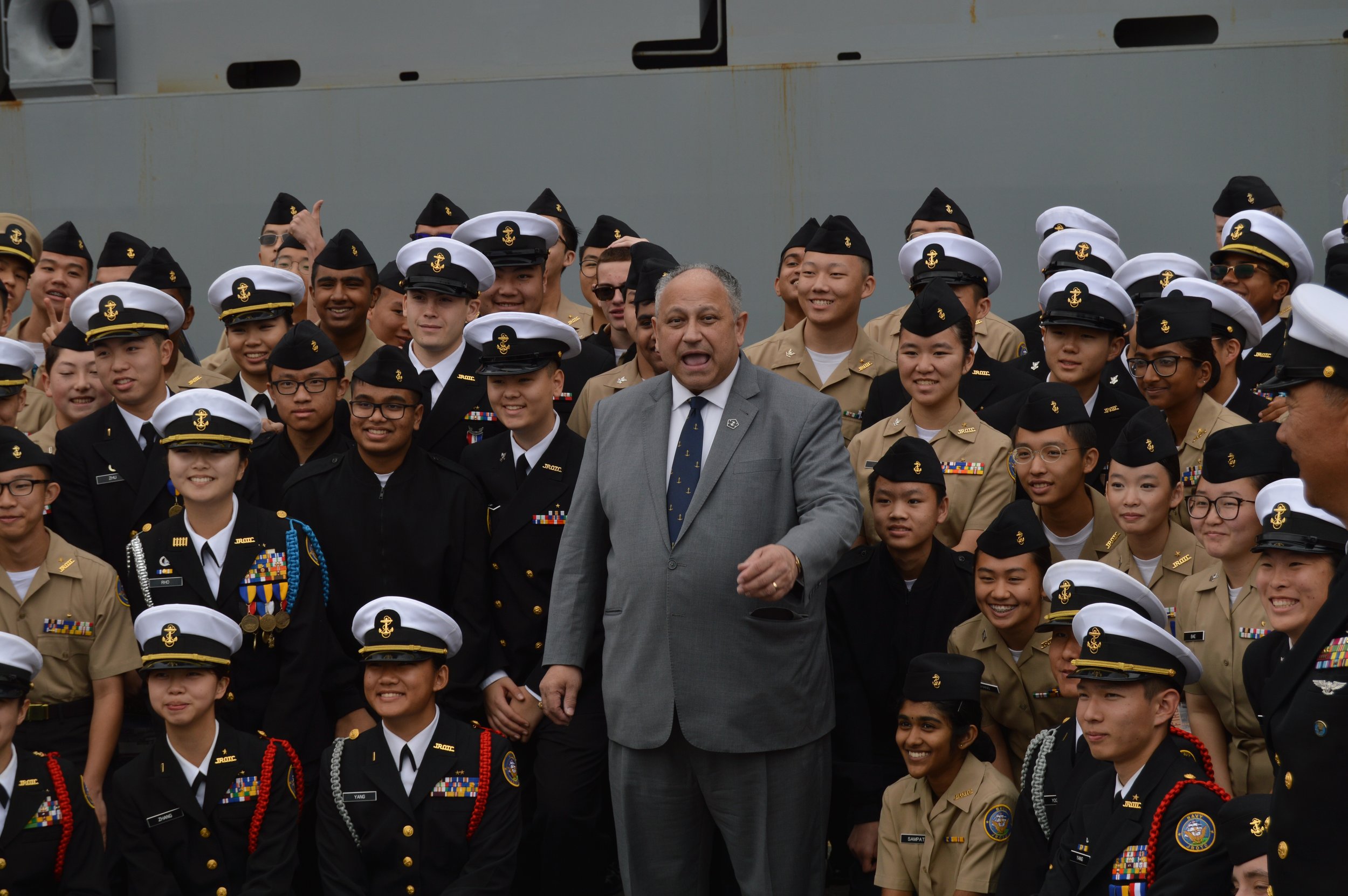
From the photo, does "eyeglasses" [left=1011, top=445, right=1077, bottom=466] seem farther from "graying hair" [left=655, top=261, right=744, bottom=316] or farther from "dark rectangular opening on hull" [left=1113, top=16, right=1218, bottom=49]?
"dark rectangular opening on hull" [left=1113, top=16, right=1218, bottom=49]

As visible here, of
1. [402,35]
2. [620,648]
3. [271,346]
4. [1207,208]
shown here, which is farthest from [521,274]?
[1207,208]

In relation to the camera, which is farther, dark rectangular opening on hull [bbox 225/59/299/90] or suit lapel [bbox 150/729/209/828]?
dark rectangular opening on hull [bbox 225/59/299/90]

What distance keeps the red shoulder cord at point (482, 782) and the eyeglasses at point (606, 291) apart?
6.59ft

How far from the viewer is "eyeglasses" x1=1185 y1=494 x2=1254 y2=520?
3484mm

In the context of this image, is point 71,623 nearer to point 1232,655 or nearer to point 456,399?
point 456,399

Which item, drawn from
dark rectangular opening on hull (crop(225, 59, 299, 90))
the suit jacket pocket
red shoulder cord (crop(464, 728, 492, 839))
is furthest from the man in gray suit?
dark rectangular opening on hull (crop(225, 59, 299, 90))

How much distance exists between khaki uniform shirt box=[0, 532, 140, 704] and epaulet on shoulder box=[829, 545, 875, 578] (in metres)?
2.04

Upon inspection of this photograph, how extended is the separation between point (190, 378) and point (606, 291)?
156 cm

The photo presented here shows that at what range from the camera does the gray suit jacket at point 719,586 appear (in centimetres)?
318

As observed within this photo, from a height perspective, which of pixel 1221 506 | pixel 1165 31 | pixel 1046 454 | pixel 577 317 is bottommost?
pixel 1221 506

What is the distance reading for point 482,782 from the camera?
377 centimetres

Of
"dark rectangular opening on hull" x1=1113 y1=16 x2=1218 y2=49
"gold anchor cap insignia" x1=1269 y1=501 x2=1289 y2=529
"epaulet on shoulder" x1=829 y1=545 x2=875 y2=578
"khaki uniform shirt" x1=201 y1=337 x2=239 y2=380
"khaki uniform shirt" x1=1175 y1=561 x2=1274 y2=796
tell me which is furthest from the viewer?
"dark rectangular opening on hull" x1=1113 y1=16 x2=1218 y2=49

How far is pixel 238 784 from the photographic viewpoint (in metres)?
3.72

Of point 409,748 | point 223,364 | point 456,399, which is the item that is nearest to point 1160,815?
point 409,748
